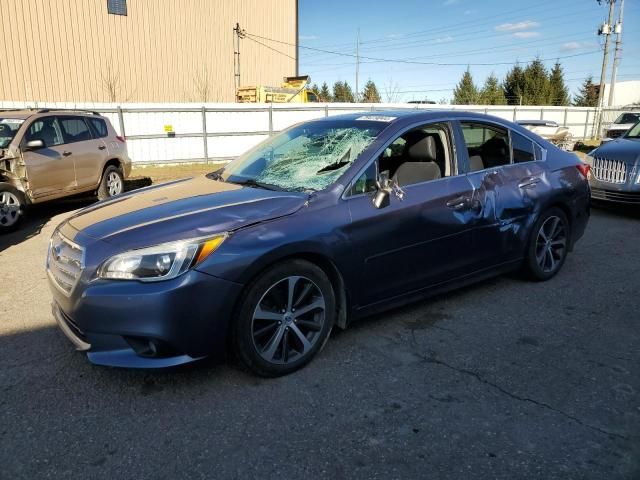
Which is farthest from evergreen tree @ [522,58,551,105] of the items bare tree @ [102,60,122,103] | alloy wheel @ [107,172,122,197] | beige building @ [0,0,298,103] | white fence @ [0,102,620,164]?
alloy wheel @ [107,172,122,197]

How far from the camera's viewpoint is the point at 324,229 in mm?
3322

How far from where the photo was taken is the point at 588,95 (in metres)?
59.2

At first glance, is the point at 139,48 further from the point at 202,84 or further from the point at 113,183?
the point at 113,183

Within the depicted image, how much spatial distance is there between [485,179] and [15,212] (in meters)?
6.75

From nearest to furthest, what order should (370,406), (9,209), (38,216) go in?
(370,406) → (9,209) → (38,216)

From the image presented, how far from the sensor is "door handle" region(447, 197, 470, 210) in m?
4.05

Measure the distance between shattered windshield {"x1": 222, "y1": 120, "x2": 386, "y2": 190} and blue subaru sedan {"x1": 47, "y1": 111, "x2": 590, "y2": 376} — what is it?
2cm

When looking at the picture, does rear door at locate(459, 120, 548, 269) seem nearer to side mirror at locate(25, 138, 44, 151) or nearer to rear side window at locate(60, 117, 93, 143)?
side mirror at locate(25, 138, 44, 151)

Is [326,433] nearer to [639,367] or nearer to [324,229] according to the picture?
[324,229]

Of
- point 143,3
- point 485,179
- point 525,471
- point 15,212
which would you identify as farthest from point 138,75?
point 525,471

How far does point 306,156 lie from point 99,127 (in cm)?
739

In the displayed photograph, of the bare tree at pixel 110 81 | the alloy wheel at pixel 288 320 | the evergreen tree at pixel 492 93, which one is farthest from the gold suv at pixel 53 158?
the evergreen tree at pixel 492 93

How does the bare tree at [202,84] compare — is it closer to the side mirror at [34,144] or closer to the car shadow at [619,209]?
the side mirror at [34,144]

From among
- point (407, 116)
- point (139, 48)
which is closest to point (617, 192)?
point (407, 116)
